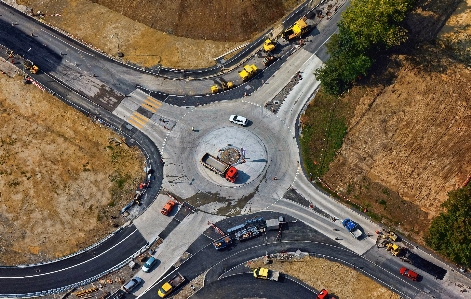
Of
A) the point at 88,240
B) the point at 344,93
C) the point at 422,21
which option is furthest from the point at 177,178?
the point at 422,21

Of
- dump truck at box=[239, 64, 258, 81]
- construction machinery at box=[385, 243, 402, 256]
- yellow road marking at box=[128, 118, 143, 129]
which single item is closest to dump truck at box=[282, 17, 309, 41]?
dump truck at box=[239, 64, 258, 81]

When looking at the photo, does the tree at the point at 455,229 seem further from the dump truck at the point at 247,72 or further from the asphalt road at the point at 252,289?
the dump truck at the point at 247,72

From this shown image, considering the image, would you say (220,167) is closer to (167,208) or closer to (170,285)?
(167,208)

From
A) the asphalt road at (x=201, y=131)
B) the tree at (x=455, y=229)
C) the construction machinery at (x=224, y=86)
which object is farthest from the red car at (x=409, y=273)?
the construction machinery at (x=224, y=86)

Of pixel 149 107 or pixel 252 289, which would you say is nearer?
pixel 252 289

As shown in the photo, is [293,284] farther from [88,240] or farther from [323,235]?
[88,240]

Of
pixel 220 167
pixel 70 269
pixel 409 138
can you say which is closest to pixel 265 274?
pixel 220 167
